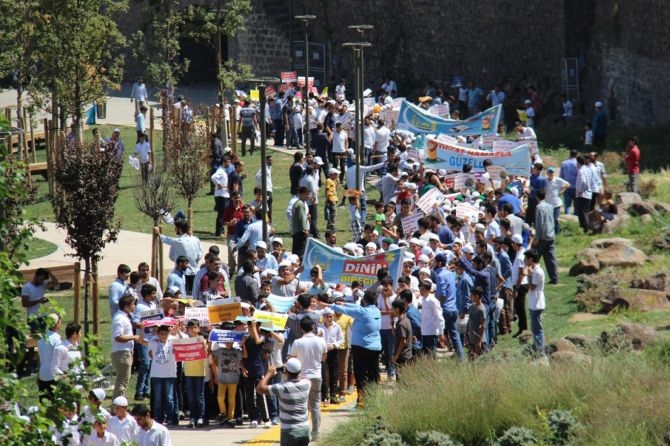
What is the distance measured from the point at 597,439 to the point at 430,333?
4149 mm

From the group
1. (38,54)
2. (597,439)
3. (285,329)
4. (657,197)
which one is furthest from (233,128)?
(597,439)

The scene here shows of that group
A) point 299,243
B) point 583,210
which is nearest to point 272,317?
point 299,243

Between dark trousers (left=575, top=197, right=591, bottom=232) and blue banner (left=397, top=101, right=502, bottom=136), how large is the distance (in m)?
3.19

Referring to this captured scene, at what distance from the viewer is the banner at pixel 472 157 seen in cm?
2923

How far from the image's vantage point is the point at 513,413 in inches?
695

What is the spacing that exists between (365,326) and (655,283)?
707 cm

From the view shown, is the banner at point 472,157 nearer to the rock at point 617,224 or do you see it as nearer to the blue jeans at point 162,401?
the rock at point 617,224

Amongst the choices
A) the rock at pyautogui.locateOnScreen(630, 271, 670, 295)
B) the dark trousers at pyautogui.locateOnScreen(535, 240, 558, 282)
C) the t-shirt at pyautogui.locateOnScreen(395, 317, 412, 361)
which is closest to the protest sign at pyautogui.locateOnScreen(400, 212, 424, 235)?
the dark trousers at pyautogui.locateOnScreen(535, 240, 558, 282)

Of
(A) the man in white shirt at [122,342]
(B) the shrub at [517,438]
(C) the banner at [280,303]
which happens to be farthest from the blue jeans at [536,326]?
(A) the man in white shirt at [122,342]

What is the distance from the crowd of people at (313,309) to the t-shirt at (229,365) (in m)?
0.01

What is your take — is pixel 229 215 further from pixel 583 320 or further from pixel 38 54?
pixel 38 54

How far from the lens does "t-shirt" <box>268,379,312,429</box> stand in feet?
55.0

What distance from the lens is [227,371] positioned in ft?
62.5

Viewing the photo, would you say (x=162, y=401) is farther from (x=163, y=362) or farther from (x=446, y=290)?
(x=446, y=290)
